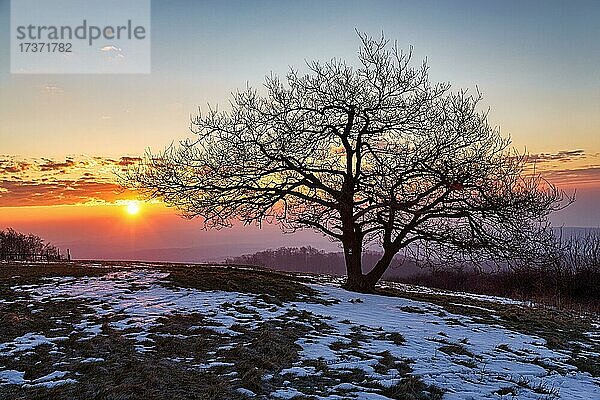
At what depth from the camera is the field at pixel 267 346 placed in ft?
23.7

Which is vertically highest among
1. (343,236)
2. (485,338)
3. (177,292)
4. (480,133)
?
(480,133)

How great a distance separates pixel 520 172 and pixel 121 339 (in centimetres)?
1446

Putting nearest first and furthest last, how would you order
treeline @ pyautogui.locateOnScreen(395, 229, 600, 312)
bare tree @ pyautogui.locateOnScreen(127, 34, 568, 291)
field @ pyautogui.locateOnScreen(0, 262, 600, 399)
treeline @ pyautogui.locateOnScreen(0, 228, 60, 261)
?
field @ pyautogui.locateOnScreen(0, 262, 600, 399)
bare tree @ pyautogui.locateOnScreen(127, 34, 568, 291)
treeline @ pyautogui.locateOnScreen(395, 229, 600, 312)
treeline @ pyautogui.locateOnScreen(0, 228, 60, 261)

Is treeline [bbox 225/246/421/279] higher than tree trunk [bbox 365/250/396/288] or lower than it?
lower

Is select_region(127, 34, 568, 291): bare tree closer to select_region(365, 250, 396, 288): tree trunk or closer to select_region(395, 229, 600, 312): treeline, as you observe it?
select_region(365, 250, 396, 288): tree trunk

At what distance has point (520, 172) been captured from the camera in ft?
57.0

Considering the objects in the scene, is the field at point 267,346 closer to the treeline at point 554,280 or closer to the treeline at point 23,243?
the treeline at point 554,280

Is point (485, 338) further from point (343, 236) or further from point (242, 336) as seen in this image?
point (343, 236)

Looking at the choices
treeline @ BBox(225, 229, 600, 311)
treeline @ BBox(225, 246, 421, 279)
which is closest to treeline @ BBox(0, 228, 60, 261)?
treeline @ BBox(225, 246, 421, 279)

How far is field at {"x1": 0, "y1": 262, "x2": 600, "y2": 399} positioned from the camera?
7.22 metres

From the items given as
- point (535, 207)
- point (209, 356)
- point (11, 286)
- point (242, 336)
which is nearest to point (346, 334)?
point (242, 336)

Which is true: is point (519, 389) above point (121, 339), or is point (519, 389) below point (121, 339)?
below

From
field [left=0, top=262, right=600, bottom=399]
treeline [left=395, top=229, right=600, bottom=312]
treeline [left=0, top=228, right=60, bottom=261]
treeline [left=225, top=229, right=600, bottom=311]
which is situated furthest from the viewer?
treeline [left=0, top=228, right=60, bottom=261]

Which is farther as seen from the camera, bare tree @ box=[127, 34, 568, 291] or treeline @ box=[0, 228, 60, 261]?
treeline @ box=[0, 228, 60, 261]
